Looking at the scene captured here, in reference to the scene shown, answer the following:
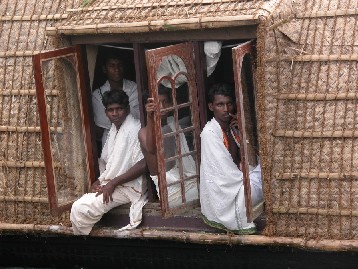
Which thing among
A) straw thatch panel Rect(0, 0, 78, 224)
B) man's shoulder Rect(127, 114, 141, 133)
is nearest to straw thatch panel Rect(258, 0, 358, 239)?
man's shoulder Rect(127, 114, 141, 133)

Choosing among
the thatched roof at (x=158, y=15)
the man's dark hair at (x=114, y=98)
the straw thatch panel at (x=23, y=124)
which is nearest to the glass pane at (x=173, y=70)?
the thatched roof at (x=158, y=15)

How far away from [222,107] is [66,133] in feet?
4.49

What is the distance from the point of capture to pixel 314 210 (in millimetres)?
7145

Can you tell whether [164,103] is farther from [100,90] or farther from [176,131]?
[100,90]

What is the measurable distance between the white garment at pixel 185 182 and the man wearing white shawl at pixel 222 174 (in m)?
0.19

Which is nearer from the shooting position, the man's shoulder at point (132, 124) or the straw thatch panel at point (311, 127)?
the straw thatch panel at point (311, 127)

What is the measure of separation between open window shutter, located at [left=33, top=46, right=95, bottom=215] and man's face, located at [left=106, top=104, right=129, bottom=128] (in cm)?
27

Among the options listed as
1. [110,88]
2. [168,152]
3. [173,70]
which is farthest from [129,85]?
[168,152]

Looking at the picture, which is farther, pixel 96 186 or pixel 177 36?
pixel 96 186

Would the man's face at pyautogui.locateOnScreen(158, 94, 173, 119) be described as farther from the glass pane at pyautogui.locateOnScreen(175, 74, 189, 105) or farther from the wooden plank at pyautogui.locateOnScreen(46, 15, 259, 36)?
the wooden plank at pyautogui.locateOnScreen(46, 15, 259, 36)

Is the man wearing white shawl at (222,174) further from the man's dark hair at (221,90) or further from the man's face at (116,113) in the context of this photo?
the man's face at (116,113)

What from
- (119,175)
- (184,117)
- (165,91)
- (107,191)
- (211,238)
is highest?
(165,91)

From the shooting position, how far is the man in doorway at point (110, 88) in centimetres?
804

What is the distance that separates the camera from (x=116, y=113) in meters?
7.65
